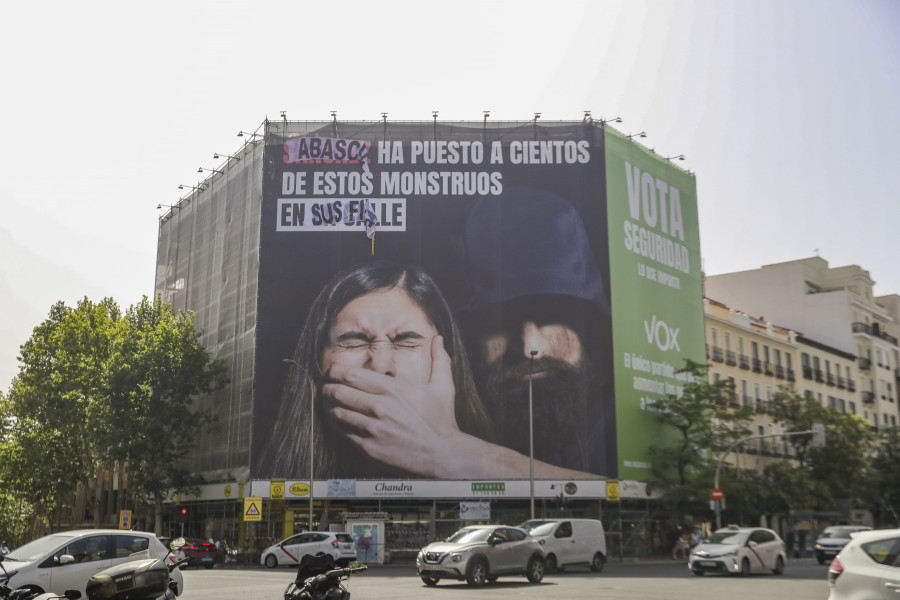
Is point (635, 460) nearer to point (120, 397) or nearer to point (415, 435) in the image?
point (415, 435)

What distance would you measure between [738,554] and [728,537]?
0.94m

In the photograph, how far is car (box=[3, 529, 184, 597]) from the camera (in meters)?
15.2

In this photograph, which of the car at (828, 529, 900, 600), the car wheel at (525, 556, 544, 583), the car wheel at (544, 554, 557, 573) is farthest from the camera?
the car wheel at (544, 554, 557, 573)

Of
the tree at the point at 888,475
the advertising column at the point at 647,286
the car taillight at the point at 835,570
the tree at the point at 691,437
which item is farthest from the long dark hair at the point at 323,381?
the car taillight at the point at 835,570

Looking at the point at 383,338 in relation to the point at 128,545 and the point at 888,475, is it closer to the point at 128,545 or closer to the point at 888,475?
the point at 128,545

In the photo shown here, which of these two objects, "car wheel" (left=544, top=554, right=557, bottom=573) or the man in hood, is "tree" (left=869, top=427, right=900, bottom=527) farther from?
"car wheel" (left=544, top=554, right=557, bottom=573)

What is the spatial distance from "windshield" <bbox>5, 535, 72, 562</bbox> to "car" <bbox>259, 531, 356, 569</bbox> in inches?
738

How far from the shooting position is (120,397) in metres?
48.0

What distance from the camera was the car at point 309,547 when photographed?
3516 centimetres

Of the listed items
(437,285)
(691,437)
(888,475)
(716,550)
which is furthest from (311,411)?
(888,475)

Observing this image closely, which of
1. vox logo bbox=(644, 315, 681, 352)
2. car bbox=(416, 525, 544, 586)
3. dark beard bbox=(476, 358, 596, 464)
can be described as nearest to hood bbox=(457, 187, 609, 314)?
dark beard bbox=(476, 358, 596, 464)

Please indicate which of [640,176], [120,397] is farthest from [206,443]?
[640,176]

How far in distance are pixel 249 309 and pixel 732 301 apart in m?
44.2

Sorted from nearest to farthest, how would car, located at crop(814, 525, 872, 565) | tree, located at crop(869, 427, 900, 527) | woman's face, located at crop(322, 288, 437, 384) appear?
car, located at crop(814, 525, 872, 565)
woman's face, located at crop(322, 288, 437, 384)
tree, located at crop(869, 427, 900, 527)
